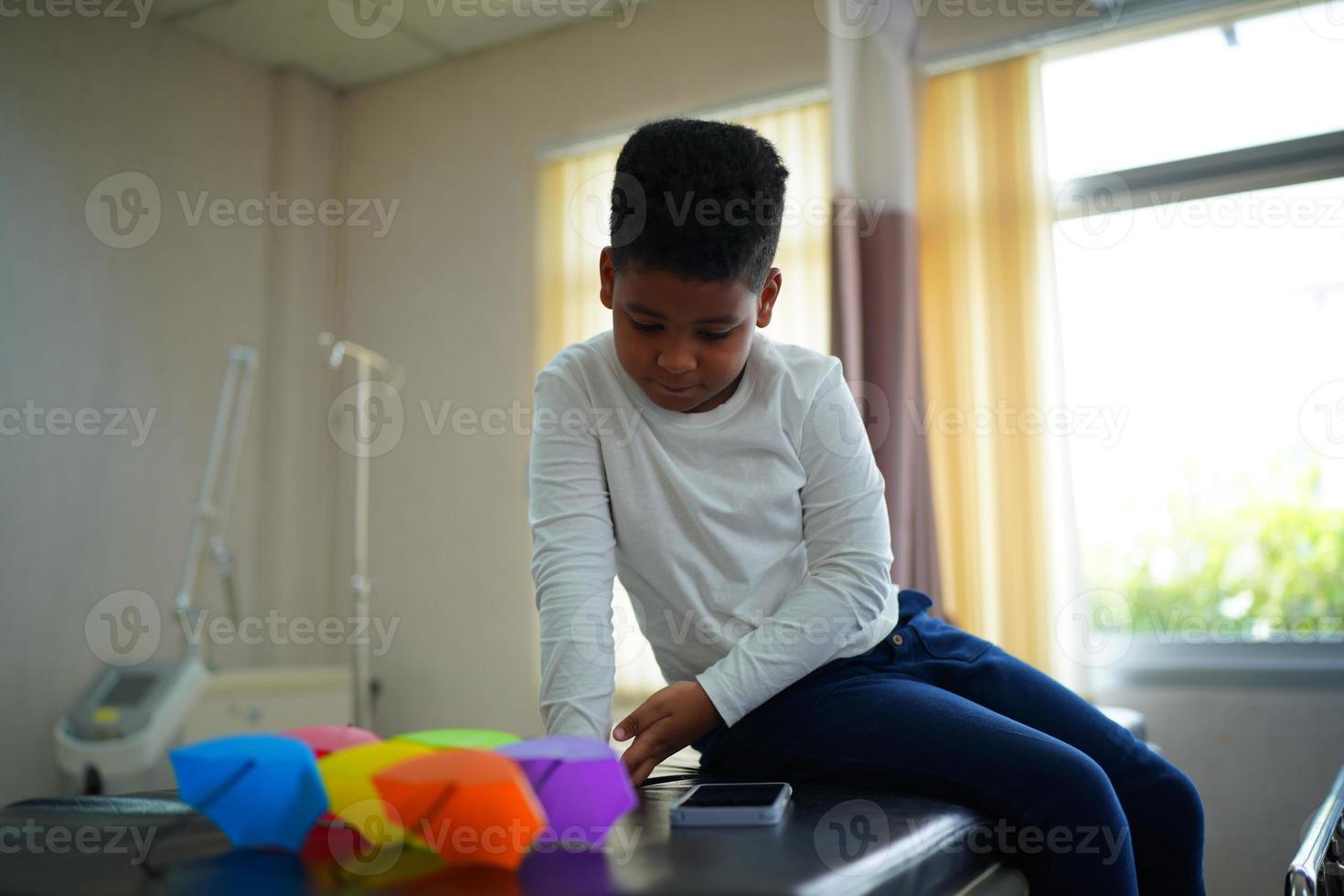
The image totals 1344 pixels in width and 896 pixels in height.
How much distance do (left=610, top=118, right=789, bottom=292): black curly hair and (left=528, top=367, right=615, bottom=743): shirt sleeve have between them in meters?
0.19

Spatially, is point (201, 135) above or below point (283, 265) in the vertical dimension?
above

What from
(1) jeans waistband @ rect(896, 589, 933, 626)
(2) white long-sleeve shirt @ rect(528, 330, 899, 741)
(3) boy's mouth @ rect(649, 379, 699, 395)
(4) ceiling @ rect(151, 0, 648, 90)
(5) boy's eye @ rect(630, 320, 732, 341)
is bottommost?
(1) jeans waistband @ rect(896, 589, 933, 626)

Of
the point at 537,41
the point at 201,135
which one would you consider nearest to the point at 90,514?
the point at 201,135

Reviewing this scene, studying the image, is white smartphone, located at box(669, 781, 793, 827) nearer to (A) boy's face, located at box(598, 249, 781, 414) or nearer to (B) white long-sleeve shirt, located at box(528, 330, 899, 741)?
(B) white long-sleeve shirt, located at box(528, 330, 899, 741)

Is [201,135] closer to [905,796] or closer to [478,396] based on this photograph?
[478,396]

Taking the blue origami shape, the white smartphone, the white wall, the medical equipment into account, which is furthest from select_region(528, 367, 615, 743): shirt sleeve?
the white wall

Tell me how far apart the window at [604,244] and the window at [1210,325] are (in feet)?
2.15

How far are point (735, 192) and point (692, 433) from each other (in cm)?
27

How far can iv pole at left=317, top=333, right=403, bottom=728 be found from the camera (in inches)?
125

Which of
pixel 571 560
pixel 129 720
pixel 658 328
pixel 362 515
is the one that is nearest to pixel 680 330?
pixel 658 328

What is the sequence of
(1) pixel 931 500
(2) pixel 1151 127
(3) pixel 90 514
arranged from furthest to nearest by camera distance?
(3) pixel 90 514
(2) pixel 1151 127
(1) pixel 931 500

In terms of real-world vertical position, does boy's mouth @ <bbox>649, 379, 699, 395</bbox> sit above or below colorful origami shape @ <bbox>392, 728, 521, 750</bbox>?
above

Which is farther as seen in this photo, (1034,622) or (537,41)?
(537,41)

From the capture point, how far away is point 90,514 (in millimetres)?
3205
